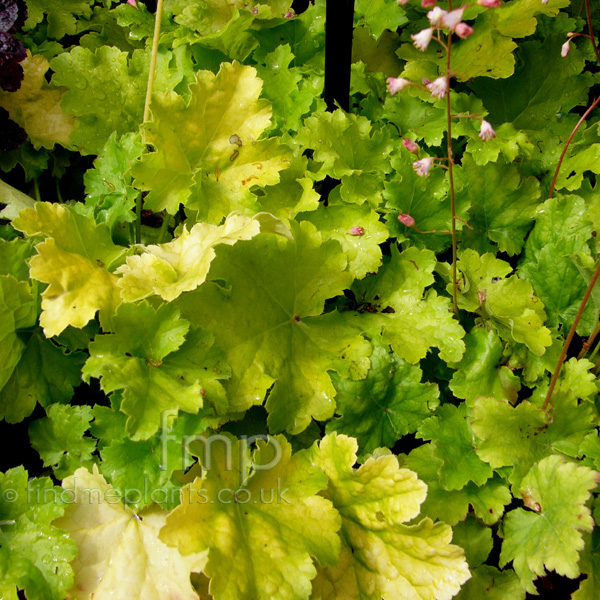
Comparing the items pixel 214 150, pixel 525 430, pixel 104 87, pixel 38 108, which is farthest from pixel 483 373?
pixel 38 108

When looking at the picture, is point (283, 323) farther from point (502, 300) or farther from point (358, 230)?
point (502, 300)

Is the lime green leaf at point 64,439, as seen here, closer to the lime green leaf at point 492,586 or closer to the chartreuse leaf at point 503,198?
the lime green leaf at point 492,586

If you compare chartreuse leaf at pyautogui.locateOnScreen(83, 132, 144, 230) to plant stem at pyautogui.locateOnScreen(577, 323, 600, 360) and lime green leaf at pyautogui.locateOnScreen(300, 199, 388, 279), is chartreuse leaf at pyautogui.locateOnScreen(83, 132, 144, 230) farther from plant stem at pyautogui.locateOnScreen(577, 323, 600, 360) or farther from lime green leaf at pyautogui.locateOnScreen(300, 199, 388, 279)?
plant stem at pyautogui.locateOnScreen(577, 323, 600, 360)

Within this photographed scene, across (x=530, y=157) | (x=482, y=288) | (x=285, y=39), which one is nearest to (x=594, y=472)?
(x=482, y=288)

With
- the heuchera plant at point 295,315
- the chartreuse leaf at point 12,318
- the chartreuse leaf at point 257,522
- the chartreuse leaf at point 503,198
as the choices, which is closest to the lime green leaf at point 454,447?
the heuchera plant at point 295,315

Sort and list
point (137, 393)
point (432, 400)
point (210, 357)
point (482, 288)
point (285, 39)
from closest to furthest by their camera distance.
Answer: point (137, 393)
point (210, 357)
point (432, 400)
point (482, 288)
point (285, 39)

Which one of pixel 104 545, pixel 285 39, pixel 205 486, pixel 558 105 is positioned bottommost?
pixel 104 545

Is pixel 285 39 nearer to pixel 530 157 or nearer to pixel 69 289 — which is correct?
pixel 530 157

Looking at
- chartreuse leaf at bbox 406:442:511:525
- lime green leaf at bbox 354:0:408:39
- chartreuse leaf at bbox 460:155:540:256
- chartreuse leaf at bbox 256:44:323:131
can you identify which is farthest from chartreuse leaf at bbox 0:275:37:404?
lime green leaf at bbox 354:0:408:39
